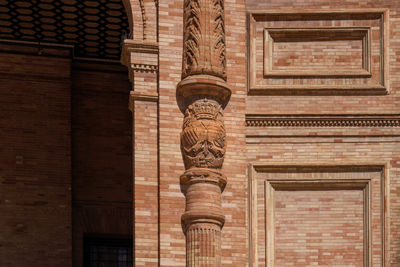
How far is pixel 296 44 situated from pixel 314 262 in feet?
10.3

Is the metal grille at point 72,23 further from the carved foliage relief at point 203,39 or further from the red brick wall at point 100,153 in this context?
the carved foliage relief at point 203,39

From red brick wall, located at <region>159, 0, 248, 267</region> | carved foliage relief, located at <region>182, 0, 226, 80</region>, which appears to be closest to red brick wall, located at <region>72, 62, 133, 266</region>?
red brick wall, located at <region>159, 0, 248, 267</region>

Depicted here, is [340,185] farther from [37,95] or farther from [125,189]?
[37,95]

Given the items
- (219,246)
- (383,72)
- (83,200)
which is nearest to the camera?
(219,246)

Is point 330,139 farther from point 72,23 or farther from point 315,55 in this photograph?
point 72,23

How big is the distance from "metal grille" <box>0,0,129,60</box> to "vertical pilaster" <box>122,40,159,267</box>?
11.7ft

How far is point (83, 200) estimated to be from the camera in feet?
59.1

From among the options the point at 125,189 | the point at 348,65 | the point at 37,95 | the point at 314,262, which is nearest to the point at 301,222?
the point at 314,262

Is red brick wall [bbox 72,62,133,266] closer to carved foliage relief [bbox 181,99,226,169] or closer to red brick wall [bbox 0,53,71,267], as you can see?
red brick wall [bbox 0,53,71,267]

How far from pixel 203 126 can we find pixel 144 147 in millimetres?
844

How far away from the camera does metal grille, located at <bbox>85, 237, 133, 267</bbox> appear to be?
1800 centimetres

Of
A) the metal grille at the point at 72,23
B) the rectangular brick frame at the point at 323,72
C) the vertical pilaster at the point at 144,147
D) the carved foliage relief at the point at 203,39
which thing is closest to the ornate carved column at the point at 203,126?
the carved foliage relief at the point at 203,39

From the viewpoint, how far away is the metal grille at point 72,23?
55.9ft

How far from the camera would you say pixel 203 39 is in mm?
Result: 13539
